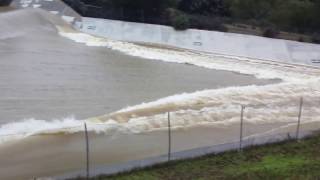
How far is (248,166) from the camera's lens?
52.0 ft

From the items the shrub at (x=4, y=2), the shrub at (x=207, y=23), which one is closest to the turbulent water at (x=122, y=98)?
the shrub at (x=207, y=23)

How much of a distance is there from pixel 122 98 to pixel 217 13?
2203cm

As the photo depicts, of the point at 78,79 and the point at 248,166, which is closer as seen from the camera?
the point at 248,166

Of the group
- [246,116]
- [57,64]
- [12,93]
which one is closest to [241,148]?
[246,116]

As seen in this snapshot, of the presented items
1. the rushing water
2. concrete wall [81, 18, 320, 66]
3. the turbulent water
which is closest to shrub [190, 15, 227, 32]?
concrete wall [81, 18, 320, 66]

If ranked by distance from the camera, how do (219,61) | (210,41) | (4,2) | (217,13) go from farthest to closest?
(4,2)
(217,13)
(210,41)
(219,61)

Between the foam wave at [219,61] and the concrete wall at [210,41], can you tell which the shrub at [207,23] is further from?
the foam wave at [219,61]

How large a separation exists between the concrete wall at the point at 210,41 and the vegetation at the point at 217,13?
3.73 feet

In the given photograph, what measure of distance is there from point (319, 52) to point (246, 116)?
45.2 ft

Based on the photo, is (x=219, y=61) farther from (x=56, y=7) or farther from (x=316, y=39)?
(x=56, y=7)

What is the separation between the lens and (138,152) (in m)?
17.9

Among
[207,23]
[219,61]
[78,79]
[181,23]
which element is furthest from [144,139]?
[207,23]

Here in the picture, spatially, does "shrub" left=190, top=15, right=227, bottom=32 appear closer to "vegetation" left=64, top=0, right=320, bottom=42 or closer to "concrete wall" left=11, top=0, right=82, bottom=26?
"vegetation" left=64, top=0, right=320, bottom=42

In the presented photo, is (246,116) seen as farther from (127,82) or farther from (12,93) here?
(12,93)
